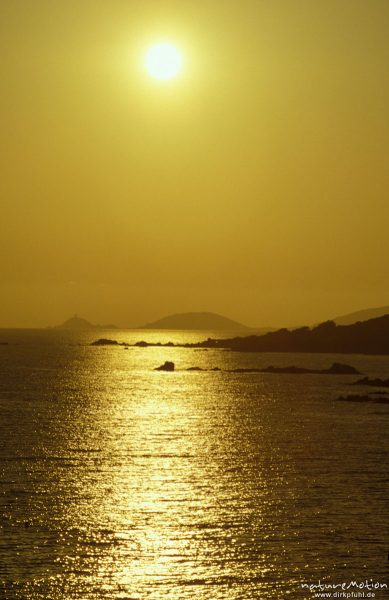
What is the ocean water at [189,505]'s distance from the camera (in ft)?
142

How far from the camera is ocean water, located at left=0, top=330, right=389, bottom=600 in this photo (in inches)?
1699

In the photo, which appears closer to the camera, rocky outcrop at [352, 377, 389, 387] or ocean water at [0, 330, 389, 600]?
ocean water at [0, 330, 389, 600]

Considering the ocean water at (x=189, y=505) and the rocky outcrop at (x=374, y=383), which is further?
the rocky outcrop at (x=374, y=383)

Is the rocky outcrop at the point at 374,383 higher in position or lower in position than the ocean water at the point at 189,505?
higher

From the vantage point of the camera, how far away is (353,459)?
7825cm

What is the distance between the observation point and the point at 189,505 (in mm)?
57625

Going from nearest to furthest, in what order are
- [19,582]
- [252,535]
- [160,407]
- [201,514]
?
[19,582], [252,535], [201,514], [160,407]

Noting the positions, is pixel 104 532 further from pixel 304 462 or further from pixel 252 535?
pixel 304 462

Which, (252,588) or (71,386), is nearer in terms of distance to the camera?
(252,588)

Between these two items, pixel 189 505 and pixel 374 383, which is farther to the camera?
pixel 374 383

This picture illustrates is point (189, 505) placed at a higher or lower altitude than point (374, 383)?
lower

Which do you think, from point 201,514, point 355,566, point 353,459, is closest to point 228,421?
point 353,459

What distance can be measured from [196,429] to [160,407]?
2693 cm

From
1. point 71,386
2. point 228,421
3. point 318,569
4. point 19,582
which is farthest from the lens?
point 71,386
